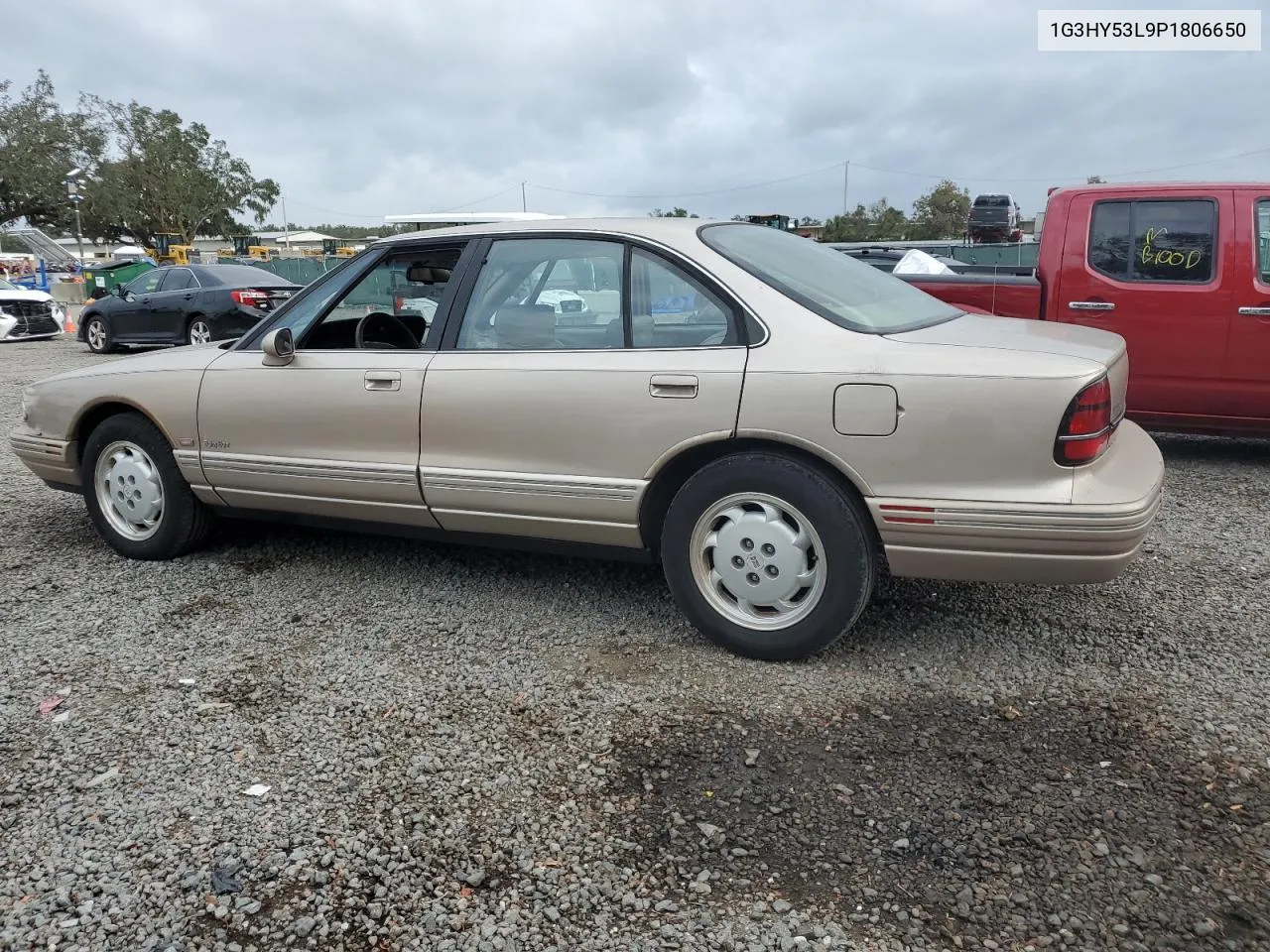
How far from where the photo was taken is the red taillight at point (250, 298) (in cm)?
1470

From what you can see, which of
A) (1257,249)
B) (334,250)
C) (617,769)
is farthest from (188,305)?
(334,250)

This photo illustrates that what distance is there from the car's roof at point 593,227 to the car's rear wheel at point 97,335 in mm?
13827

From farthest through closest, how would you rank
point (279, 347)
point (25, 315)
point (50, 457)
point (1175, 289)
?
point (25, 315) < point (1175, 289) < point (50, 457) < point (279, 347)

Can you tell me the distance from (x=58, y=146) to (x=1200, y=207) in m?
49.0

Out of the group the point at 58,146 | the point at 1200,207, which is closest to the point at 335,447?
the point at 1200,207

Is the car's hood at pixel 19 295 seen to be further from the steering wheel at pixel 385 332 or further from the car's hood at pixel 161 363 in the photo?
the steering wheel at pixel 385 332

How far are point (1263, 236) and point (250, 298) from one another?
13092mm

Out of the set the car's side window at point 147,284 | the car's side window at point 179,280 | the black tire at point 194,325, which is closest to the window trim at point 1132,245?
the black tire at point 194,325

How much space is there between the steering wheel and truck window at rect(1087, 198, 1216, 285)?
4433mm

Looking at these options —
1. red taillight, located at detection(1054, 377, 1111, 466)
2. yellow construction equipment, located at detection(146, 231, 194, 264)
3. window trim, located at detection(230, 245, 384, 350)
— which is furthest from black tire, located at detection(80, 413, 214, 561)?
yellow construction equipment, located at detection(146, 231, 194, 264)

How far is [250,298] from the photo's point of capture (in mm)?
14844

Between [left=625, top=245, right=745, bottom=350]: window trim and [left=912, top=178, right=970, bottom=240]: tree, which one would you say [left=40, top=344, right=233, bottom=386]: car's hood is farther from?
[left=912, top=178, right=970, bottom=240]: tree

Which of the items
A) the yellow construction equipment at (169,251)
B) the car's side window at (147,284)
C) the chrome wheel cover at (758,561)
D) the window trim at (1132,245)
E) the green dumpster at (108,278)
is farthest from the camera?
the yellow construction equipment at (169,251)

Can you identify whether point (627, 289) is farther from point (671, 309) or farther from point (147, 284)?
point (147, 284)
